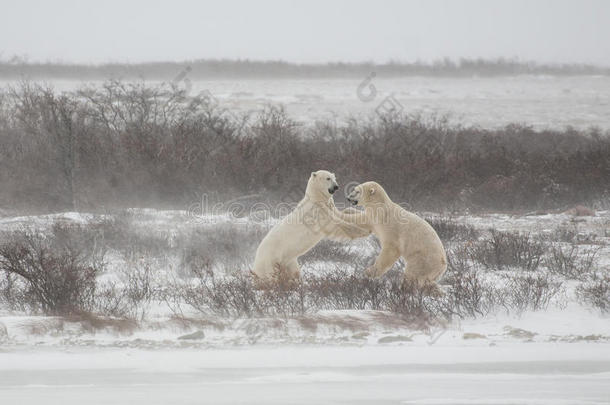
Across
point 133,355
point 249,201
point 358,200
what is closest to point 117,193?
point 249,201

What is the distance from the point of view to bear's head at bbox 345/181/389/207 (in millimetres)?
6105

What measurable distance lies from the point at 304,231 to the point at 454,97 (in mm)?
29626

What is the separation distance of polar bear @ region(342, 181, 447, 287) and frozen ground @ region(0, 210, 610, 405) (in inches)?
22.6

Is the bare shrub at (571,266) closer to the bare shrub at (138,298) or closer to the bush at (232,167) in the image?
the bare shrub at (138,298)

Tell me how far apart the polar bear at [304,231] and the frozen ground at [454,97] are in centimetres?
1900

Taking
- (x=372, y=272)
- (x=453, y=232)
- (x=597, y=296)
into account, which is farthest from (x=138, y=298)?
(x=453, y=232)

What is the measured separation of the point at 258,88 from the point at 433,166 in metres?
23.4

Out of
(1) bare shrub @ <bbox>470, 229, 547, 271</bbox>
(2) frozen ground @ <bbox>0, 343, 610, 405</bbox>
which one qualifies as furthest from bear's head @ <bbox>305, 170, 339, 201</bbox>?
(1) bare shrub @ <bbox>470, 229, 547, 271</bbox>

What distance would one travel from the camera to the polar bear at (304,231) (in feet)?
19.7

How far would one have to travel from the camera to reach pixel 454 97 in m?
34.4

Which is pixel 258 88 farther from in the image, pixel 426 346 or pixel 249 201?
pixel 426 346

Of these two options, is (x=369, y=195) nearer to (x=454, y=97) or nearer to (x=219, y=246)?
(x=219, y=246)

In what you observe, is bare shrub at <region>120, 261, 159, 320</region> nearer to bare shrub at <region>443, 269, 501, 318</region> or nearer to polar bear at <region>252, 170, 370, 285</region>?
polar bear at <region>252, 170, 370, 285</region>

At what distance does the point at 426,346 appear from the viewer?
4715 millimetres
